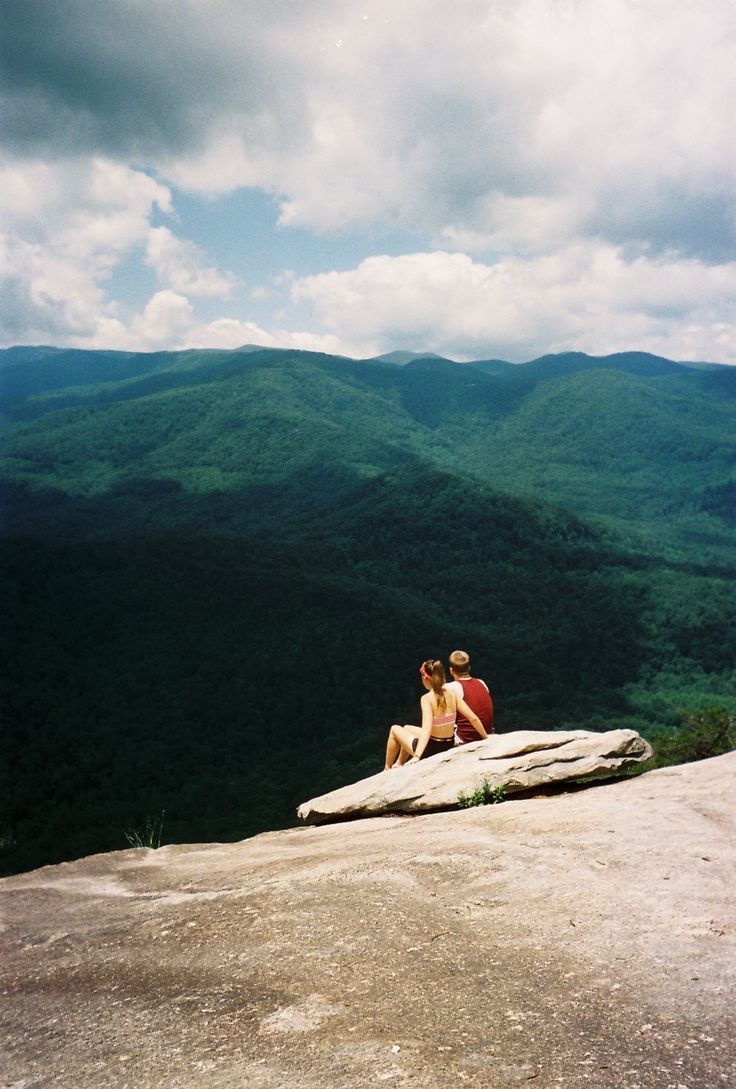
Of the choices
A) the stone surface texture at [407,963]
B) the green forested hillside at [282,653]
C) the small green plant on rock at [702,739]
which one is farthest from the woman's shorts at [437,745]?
the green forested hillside at [282,653]

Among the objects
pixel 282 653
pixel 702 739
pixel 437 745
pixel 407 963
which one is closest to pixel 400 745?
pixel 437 745

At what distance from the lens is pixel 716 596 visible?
143 m

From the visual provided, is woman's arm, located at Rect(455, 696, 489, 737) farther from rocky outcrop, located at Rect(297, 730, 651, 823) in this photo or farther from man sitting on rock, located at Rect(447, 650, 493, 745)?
rocky outcrop, located at Rect(297, 730, 651, 823)

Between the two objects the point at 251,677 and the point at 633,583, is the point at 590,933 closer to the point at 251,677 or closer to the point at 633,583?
the point at 251,677

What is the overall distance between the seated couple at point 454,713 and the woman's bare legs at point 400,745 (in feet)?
0.86

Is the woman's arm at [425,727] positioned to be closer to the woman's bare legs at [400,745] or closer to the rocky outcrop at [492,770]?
the rocky outcrop at [492,770]

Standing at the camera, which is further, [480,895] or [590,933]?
[480,895]

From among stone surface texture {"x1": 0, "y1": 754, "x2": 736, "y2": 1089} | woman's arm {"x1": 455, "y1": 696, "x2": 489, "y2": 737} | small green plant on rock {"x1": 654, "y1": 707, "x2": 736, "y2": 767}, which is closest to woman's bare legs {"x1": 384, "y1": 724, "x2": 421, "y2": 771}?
woman's arm {"x1": 455, "y1": 696, "x2": 489, "y2": 737}

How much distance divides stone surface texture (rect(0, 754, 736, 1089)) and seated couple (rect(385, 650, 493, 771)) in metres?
3.14

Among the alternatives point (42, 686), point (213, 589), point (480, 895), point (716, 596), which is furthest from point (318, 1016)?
point (716, 596)

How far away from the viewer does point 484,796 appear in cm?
1105

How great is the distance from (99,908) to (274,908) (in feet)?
8.61

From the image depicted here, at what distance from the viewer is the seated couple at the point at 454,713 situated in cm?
1241

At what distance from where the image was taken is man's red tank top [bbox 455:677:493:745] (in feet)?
41.6
